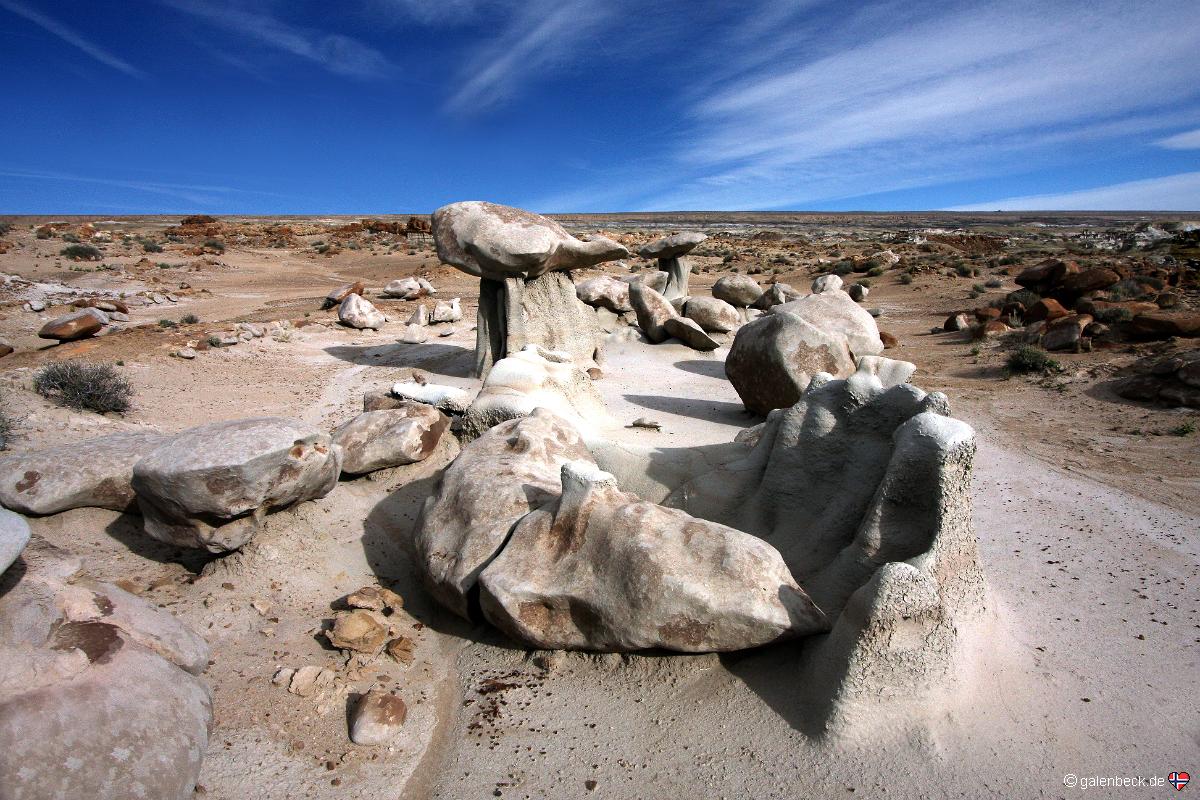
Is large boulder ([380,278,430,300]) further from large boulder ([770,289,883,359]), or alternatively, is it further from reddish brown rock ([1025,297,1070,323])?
reddish brown rock ([1025,297,1070,323])

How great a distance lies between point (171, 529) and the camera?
4.30 meters

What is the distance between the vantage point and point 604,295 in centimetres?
1290

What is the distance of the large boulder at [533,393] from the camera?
20.1 ft

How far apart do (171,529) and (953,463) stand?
463 cm

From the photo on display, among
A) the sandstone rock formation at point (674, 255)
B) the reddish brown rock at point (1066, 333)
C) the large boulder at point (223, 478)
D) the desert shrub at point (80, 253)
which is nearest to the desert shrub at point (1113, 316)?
the reddish brown rock at point (1066, 333)

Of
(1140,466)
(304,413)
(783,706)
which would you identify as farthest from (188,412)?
(1140,466)

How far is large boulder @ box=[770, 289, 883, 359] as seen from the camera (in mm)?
7461

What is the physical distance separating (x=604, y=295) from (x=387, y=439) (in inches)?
305

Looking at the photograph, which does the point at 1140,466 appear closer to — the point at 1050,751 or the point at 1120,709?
the point at 1120,709

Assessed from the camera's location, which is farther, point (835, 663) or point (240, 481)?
point (240, 481)

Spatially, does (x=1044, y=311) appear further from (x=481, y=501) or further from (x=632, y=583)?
(x=632, y=583)

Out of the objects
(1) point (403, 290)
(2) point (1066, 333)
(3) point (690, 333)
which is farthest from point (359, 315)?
(2) point (1066, 333)

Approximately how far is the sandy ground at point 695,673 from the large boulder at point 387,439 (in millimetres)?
158

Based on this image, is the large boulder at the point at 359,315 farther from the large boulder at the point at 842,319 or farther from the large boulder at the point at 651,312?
the large boulder at the point at 842,319
